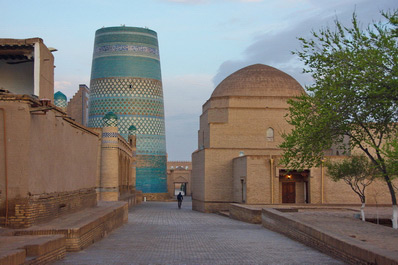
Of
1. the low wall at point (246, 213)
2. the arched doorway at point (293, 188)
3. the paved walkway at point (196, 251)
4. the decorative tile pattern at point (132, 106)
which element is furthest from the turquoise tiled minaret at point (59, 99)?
the decorative tile pattern at point (132, 106)

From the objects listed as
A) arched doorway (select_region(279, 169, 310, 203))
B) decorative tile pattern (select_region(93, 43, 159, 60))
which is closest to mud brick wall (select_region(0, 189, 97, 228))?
arched doorway (select_region(279, 169, 310, 203))

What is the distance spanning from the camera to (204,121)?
36.4m

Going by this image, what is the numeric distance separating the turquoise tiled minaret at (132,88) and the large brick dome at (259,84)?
1100 centimetres

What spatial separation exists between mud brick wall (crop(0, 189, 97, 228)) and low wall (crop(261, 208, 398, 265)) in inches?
214

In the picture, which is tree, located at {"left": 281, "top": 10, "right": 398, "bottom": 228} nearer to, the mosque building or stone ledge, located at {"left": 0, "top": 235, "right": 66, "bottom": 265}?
stone ledge, located at {"left": 0, "top": 235, "right": 66, "bottom": 265}

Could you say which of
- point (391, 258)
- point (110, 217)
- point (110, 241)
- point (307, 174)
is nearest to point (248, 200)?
point (307, 174)

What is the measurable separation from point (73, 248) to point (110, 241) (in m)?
2.83

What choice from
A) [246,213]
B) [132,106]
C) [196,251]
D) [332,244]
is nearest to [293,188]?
[246,213]

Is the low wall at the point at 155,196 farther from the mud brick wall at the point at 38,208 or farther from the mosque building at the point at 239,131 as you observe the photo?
the mud brick wall at the point at 38,208

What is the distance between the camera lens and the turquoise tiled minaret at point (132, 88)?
44.2 meters

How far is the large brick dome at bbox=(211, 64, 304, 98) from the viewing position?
111ft

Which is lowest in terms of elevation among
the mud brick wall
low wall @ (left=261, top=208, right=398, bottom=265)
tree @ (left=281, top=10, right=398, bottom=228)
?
low wall @ (left=261, top=208, right=398, bottom=265)

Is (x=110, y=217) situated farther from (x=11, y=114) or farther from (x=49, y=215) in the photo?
(x=11, y=114)

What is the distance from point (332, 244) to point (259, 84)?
2444cm
